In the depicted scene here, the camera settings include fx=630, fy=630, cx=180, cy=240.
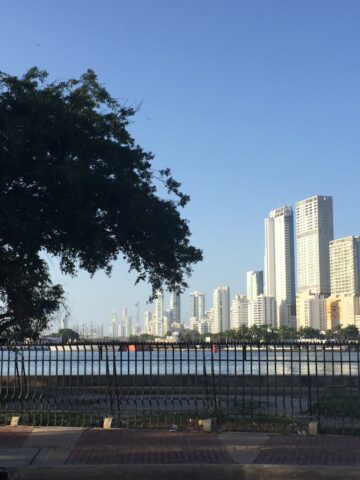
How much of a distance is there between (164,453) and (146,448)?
454 millimetres

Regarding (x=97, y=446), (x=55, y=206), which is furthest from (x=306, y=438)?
(x=55, y=206)

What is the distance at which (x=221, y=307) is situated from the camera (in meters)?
193

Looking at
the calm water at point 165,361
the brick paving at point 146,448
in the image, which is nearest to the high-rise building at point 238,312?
the calm water at point 165,361

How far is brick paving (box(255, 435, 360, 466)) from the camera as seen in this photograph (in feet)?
29.7

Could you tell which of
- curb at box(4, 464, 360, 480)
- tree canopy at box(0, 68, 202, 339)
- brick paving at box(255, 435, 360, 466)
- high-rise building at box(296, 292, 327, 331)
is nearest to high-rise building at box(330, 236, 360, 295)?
high-rise building at box(296, 292, 327, 331)

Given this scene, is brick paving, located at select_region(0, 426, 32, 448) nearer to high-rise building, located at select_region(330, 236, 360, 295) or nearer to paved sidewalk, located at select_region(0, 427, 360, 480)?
paved sidewalk, located at select_region(0, 427, 360, 480)

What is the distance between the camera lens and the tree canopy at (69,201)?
12352 mm

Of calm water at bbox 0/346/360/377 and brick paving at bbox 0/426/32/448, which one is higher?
calm water at bbox 0/346/360/377

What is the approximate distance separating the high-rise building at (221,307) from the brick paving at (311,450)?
178992 millimetres

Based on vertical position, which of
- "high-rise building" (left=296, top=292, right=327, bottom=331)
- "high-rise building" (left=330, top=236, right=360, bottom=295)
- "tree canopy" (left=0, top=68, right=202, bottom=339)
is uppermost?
"high-rise building" (left=330, top=236, right=360, bottom=295)

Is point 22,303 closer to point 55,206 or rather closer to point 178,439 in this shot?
point 55,206

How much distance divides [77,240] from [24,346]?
275 centimetres

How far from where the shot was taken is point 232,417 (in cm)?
1348

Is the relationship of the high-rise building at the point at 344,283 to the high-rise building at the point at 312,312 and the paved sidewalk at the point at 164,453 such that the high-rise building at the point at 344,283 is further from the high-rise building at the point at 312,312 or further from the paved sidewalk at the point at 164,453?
the paved sidewalk at the point at 164,453
